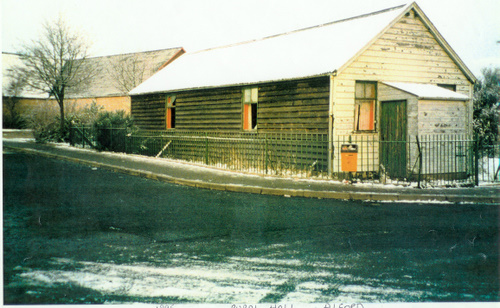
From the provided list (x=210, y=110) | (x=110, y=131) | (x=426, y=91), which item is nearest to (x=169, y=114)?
(x=110, y=131)

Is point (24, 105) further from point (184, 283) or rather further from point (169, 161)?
point (184, 283)

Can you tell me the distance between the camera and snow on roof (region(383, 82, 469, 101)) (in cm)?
1430

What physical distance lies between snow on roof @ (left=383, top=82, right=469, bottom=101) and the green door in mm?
528

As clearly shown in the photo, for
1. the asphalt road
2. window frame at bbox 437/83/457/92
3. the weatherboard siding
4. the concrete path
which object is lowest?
the asphalt road

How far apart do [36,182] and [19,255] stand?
7285mm

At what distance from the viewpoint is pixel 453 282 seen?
522 cm

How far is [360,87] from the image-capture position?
50.4 feet

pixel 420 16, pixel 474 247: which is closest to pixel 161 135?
pixel 420 16

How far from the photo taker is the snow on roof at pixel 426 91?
14305 millimetres

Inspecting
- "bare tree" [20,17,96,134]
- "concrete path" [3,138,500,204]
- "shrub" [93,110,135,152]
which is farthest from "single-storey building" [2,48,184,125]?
"concrete path" [3,138,500,204]

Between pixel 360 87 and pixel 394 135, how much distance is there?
76.0 inches

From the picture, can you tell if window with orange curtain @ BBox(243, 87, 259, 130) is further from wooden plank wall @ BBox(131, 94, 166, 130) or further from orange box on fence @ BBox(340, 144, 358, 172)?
wooden plank wall @ BBox(131, 94, 166, 130)

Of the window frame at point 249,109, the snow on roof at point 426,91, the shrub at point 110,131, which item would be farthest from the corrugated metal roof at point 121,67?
the snow on roof at point 426,91

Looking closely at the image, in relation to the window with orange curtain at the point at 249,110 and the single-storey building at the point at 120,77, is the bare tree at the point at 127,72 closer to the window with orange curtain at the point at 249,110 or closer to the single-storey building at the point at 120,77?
the single-storey building at the point at 120,77
